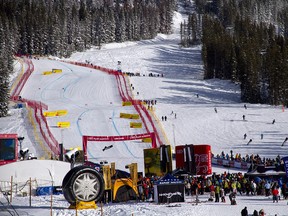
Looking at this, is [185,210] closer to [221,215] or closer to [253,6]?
[221,215]

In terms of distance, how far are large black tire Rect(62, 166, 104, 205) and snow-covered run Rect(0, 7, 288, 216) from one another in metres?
0.46

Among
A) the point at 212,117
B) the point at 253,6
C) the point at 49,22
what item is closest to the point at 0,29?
the point at 49,22

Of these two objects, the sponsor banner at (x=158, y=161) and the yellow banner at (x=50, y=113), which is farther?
the yellow banner at (x=50, y=113)

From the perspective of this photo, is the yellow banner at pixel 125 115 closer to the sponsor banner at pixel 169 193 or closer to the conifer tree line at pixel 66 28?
the sponsor banner at pixel 169 193

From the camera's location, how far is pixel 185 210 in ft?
53.4

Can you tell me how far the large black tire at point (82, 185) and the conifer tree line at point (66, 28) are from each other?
63.5 metres

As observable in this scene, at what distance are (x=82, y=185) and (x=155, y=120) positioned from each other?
31656mm

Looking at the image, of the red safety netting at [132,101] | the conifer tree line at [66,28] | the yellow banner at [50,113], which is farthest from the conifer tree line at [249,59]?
the yellow banner at [50,113]

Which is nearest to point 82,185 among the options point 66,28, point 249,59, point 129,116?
point 129,116

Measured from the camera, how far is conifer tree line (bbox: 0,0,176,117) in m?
97.2

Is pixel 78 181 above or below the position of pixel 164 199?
above

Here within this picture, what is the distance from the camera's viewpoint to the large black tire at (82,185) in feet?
49.0

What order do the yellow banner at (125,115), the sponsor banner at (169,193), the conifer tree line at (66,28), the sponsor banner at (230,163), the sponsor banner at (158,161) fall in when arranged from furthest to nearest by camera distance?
the conifer tree line at (66,28) < the yellow banner at (125,115) < the sponsor banner at (230,163) < the sponsor banner at (158,161) < the sponsor banner at (169,193)

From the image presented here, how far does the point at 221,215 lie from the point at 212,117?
32.4 metres
